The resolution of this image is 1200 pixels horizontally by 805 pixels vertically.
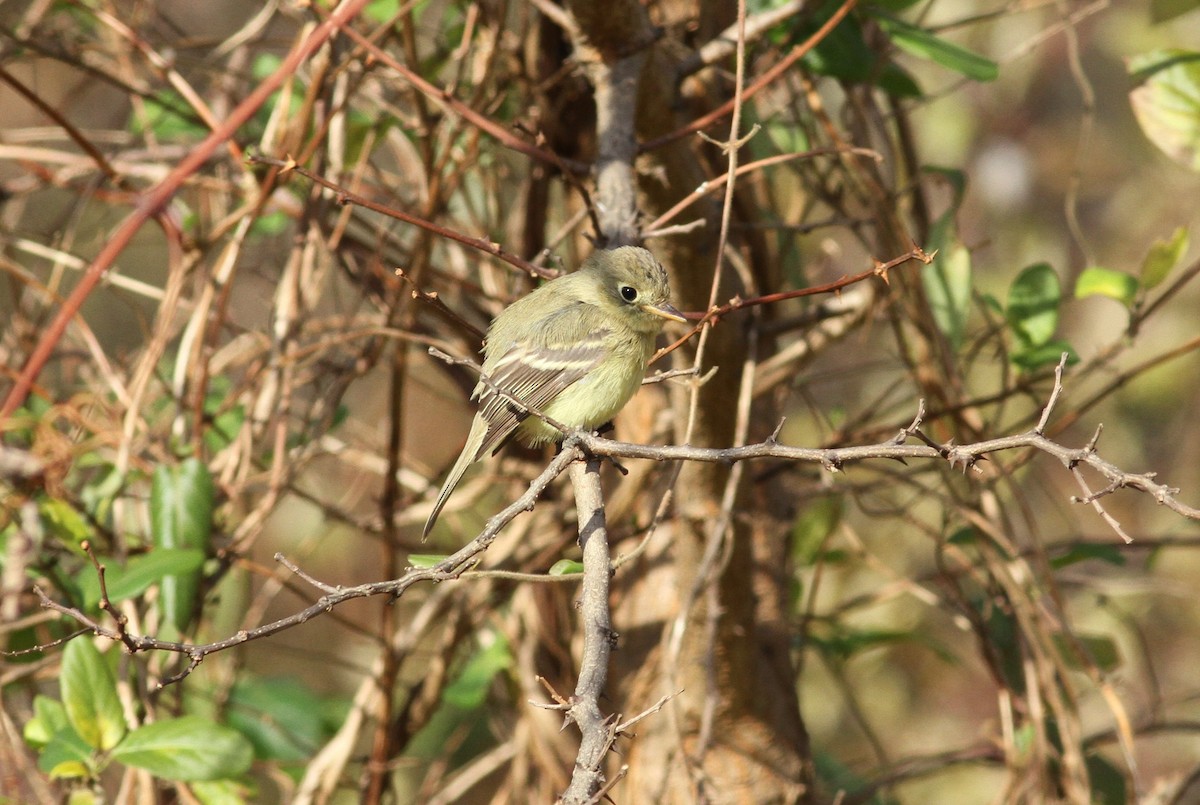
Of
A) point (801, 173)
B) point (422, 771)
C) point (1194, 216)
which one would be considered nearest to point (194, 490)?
point (801, 173)

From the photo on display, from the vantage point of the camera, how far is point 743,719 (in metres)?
3.16

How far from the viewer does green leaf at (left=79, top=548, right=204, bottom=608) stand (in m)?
2.72

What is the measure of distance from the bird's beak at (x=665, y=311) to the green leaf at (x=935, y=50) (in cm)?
94

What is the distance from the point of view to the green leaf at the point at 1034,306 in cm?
328

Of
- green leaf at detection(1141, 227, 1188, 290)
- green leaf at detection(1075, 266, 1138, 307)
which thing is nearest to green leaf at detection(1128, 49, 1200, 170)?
green leaf at detection(1141, 227, 1188, 290)

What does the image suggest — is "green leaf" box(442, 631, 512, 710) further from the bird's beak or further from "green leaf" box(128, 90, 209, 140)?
"green leaf" box(128, 90, 209, 140)

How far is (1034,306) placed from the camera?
3.29m

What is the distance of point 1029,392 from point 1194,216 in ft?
14.4

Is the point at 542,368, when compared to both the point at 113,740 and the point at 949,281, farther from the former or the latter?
the point at 113,740

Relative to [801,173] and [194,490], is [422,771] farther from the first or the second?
[801,173]

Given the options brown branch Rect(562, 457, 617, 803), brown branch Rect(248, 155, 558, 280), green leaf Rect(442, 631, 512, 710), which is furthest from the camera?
green leaf Rect(442, 631, 512, 710)

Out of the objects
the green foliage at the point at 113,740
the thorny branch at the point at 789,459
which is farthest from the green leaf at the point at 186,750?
the thorny branch at the point at 789,459

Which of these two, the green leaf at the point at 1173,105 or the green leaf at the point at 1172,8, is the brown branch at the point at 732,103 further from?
the green leaf at the point at 1172,8

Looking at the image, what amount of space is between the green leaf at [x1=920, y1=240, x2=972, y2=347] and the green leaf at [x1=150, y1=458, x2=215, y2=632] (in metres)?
2.08
